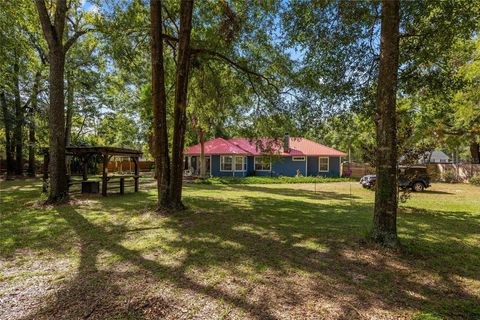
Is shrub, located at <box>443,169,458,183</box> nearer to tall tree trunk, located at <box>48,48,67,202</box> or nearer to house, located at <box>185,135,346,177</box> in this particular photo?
house, located at <box>185,135,346,177</box>

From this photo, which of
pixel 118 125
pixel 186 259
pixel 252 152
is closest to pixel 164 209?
pixel 186 259

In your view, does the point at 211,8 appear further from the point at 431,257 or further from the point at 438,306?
the point at 438,306

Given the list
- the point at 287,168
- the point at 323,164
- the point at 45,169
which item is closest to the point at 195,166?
the point at 287,168

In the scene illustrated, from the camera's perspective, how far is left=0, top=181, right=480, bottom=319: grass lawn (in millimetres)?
3010

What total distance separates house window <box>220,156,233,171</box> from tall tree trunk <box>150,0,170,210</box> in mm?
17004

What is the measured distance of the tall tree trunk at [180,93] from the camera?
825 cm

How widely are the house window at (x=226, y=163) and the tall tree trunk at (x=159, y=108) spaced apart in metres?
17.0

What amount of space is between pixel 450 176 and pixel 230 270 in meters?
25.5

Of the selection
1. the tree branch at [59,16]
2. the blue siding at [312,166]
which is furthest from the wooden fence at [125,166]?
the tree branch at [59,16]

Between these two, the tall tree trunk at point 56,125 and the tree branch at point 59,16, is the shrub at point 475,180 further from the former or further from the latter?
the tree branch at point 59,16

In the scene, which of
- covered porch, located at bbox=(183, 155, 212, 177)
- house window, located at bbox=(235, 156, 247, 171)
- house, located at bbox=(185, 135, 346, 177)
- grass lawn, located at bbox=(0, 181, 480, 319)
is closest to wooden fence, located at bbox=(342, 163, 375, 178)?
house, located at bbox=(185, 135, 346, 177)

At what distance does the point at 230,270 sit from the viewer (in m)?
4.05

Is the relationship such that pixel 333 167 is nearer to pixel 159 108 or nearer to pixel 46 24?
pixel 159 108

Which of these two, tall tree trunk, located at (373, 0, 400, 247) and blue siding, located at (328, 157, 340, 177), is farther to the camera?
blue siding, located at (328, 157, 340, 177)
